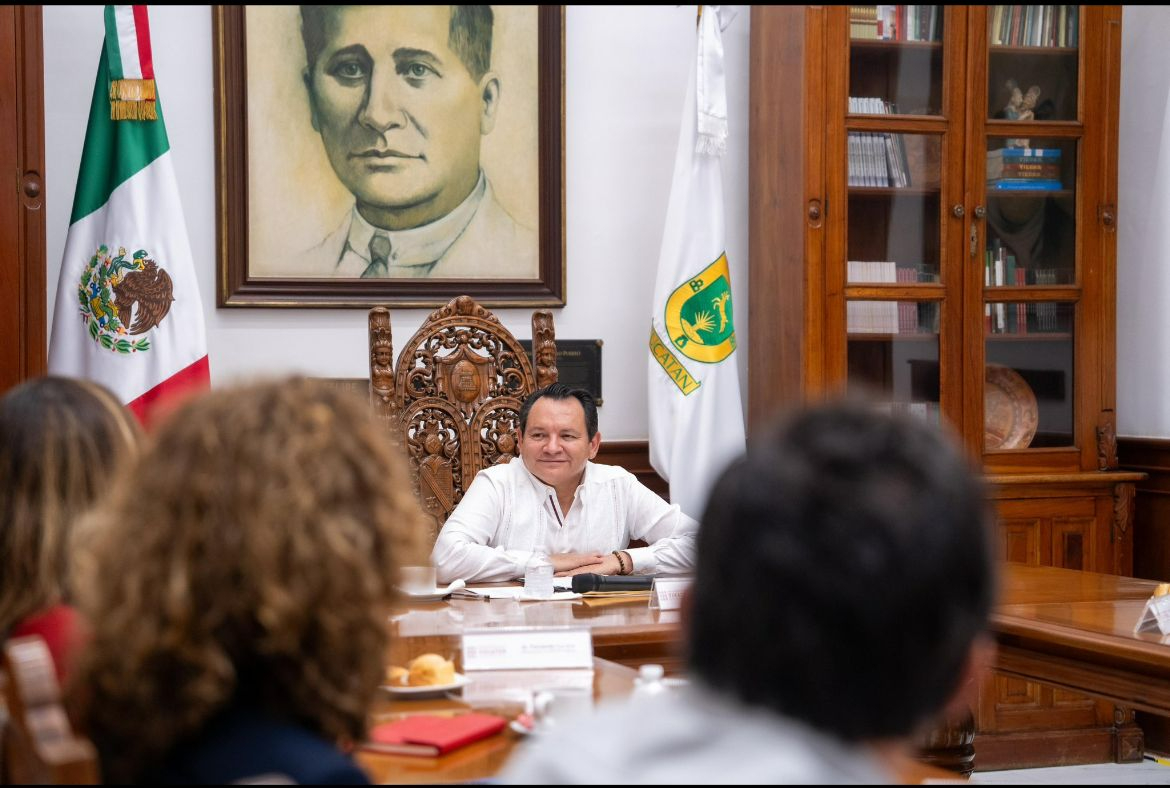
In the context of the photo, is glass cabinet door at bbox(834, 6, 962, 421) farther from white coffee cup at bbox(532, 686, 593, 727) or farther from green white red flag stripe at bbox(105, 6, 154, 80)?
white coffee cup at bbox(532, 686, 593, 727)

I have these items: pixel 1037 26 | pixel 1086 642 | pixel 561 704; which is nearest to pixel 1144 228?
pixel 1037 26

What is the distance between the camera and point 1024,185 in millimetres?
4629

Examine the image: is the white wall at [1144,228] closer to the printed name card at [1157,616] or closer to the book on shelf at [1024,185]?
the book on shelf at [1024,185]

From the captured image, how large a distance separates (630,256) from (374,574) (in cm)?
372

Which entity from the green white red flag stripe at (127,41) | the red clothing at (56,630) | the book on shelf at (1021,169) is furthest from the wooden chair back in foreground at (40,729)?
the book on shelf at (1021,169)

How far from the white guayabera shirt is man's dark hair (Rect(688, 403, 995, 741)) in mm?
2520

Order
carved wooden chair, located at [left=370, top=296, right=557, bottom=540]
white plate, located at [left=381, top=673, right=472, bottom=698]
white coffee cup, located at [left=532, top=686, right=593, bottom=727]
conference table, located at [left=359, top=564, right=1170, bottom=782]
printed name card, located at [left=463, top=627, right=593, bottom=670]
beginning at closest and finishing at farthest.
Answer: white coffee cup, located at [left=532, top=686, right=593, bottom=727] → white plate, located at [left=381, top=673, right=472, bottom=698] → printed name card, located at [left=463, top=627, right=593, bottom=670] → conference table, located at [left=359, top=564, right=1170, bottom=782] → carved wooden chair, located at [left=370, top=296, right=557, bottom=540]

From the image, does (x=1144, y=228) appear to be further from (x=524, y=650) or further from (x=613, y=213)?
(x=524, y=650)

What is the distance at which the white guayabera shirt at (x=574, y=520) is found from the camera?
3.49m

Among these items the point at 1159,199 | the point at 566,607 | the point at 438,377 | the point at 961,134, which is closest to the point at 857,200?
the point at 961,134

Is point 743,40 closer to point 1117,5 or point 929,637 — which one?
point 1117,5

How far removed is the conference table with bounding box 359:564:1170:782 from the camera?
87.7 inches

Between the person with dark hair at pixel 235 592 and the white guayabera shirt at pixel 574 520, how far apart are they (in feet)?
7.44

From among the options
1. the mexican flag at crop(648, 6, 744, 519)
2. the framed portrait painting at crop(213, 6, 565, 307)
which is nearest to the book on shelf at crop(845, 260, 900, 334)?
the mexican flag at crop(648, 6, 744, 519)
